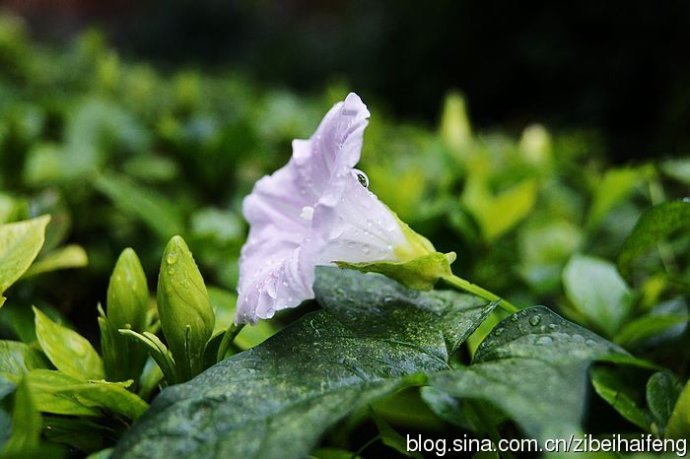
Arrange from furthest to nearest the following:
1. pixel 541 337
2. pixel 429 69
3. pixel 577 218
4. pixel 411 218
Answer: pixel 429 69 → pixel 577 218 → pixel 411 218 → pixel 541 337

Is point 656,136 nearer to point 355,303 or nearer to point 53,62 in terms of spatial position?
point 53,62

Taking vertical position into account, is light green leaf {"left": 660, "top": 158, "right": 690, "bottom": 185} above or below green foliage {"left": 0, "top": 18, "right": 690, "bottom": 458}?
above

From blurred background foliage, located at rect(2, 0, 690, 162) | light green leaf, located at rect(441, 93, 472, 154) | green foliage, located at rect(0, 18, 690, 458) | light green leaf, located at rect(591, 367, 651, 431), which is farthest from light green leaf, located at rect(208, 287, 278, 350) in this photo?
blurred background foliage, located at rect(2, 0, 690, 162)

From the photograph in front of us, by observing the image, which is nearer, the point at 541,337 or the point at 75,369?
the point at 541,337

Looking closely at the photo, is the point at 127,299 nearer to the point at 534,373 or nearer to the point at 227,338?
the point at 227,338

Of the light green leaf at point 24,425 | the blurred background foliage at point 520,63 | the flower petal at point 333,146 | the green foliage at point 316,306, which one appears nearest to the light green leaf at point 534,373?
the green foliage at point 316,306

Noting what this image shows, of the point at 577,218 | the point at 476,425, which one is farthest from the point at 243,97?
the point at 476,425

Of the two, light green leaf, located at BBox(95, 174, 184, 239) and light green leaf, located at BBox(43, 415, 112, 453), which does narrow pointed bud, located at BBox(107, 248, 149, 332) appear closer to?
light green leaf, located at BBox(43, 415, 112, 453)

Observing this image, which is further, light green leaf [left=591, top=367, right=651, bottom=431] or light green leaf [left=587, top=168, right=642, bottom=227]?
light green leaf [left=587, top=168, right=642, bottom=227]
